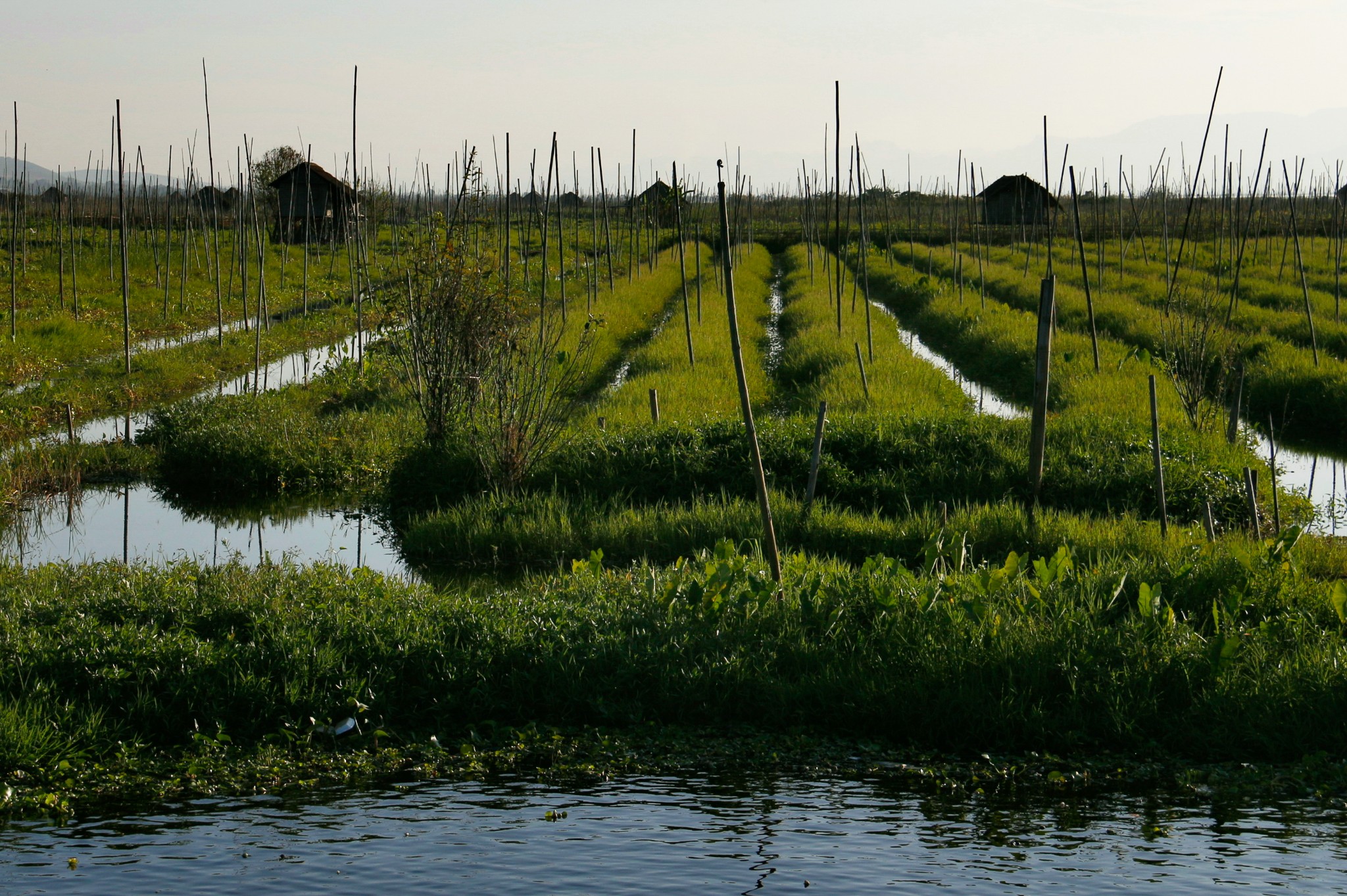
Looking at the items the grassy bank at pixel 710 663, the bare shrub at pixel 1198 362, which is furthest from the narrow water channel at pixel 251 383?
the bare shrub at pixel 1198 362

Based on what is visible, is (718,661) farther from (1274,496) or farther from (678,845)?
(1274,496)

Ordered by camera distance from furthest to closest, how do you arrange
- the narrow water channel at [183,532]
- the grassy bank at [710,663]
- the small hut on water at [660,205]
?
the small hut on water at [660,205]
the narrow water channel at [183,532]
the grassy bank at [710,663]

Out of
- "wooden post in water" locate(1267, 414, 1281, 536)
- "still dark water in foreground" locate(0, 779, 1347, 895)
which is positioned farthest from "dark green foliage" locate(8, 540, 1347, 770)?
"wooden post in water" locate(1267, 414, 1281, 536)

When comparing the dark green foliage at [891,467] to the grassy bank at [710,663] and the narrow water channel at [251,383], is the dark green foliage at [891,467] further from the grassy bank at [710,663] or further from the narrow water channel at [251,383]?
the narrow water channel at [251,383]

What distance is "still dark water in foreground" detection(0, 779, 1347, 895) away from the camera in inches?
142

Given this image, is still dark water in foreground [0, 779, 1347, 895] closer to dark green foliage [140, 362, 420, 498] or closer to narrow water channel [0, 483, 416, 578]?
narrow water channel [0, 483, 416, 578]

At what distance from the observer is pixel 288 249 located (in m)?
34.9

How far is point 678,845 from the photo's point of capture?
392 cm

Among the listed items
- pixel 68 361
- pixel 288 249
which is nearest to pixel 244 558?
pixel 68 361

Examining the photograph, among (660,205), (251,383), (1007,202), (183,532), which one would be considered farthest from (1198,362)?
(1007,202)

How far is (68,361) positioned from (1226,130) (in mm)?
17348

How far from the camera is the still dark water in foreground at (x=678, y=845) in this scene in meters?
3.61

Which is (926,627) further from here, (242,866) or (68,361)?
(68,361)

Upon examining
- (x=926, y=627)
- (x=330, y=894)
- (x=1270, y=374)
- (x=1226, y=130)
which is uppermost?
(x=1226, y=130)
